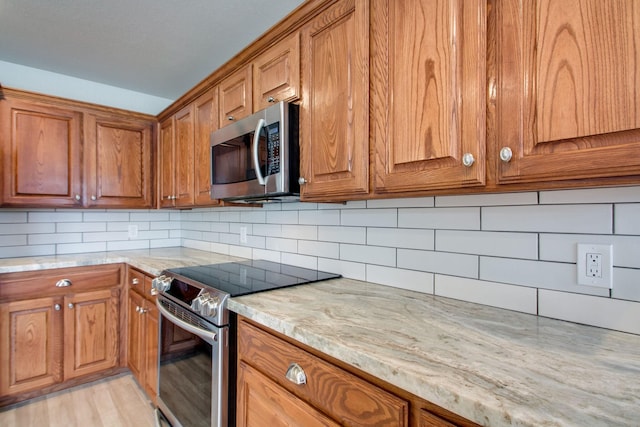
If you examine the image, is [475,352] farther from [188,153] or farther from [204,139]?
[188,153]

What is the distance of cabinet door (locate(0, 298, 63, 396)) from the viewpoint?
78.5 inches

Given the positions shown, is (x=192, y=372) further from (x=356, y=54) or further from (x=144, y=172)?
(x=144, y=172)

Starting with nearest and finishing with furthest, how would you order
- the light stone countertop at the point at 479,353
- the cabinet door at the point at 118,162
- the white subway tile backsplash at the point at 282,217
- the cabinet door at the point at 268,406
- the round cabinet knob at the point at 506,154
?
the light stone countertop at the point at 479,353 → the round cabinet knob at the point at 506,154 → the cabinet door at the point at 268,406 → the white subway tile backsplash at the point at 282,217 → the cabinet door at the point at 118,162

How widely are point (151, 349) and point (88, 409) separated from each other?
0.58m

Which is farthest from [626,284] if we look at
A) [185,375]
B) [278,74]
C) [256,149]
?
[185,375]

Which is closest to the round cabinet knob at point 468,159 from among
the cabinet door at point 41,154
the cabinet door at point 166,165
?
the cabinet door at point 166,165

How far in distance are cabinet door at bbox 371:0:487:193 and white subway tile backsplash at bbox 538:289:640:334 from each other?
473 mm

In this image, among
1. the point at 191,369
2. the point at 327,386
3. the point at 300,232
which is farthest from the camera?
the point at 300,232

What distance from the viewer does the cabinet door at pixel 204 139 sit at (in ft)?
6.63

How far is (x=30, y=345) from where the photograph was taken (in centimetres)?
207

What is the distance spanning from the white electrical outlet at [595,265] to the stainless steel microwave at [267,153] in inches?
40.7

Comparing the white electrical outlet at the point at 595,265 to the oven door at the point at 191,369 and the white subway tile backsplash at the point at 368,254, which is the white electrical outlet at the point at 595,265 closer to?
the white subway tile backsplash at the point at 368,254

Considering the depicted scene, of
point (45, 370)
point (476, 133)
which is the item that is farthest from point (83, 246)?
point (476, 133)

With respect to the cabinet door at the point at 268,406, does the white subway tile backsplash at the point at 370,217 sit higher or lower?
higher
